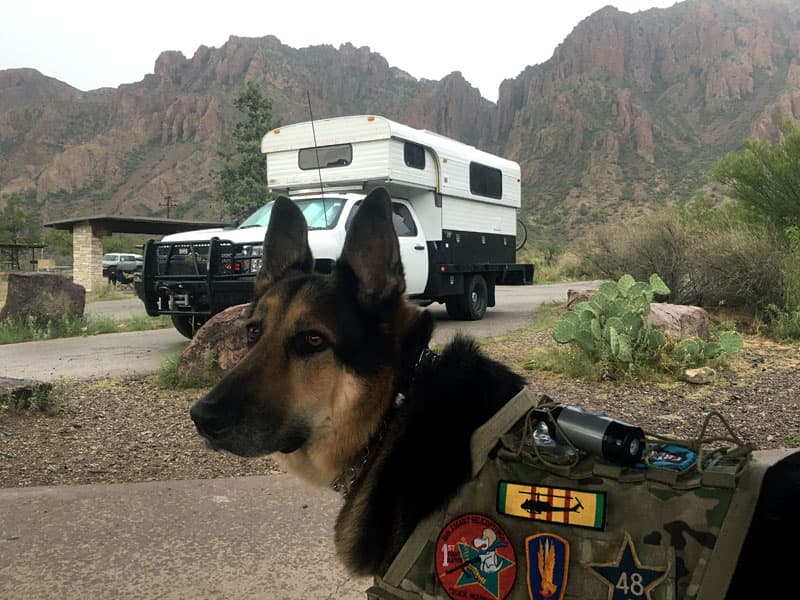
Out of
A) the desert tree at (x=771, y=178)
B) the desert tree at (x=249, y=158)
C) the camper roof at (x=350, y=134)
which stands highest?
the desert tree at (x=249, y=158)

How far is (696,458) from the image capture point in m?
1.67

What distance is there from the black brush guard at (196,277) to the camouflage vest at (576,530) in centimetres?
697

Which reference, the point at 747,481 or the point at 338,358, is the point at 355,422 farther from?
the point at 747,481

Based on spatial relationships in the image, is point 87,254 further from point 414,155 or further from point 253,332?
point 253,332

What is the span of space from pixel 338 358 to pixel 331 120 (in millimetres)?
10158

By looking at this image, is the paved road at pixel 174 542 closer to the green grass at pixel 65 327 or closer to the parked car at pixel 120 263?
the green grass at pixel 65 327

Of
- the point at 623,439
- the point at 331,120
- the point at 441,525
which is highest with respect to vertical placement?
the point at 331,120

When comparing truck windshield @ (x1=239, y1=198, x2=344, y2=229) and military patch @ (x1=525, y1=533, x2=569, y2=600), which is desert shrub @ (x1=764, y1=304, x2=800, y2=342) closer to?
truck windshield @ (x1=239, y1=198, x2=344, y2=229)

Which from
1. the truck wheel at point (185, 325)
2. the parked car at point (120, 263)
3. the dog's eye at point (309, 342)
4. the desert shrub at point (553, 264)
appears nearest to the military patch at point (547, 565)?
the dog's eye at point (309, 342)

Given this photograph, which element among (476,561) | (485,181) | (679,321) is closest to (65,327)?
(485,181)

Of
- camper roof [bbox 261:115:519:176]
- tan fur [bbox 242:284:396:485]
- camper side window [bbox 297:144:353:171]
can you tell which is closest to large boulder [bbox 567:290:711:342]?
camper roof [bbox 261:115:519:176]

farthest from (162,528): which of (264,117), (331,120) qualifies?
(264,117)

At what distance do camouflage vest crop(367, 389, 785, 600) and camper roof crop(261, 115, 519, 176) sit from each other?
31.1 ft

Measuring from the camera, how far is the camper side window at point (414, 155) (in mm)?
11414
